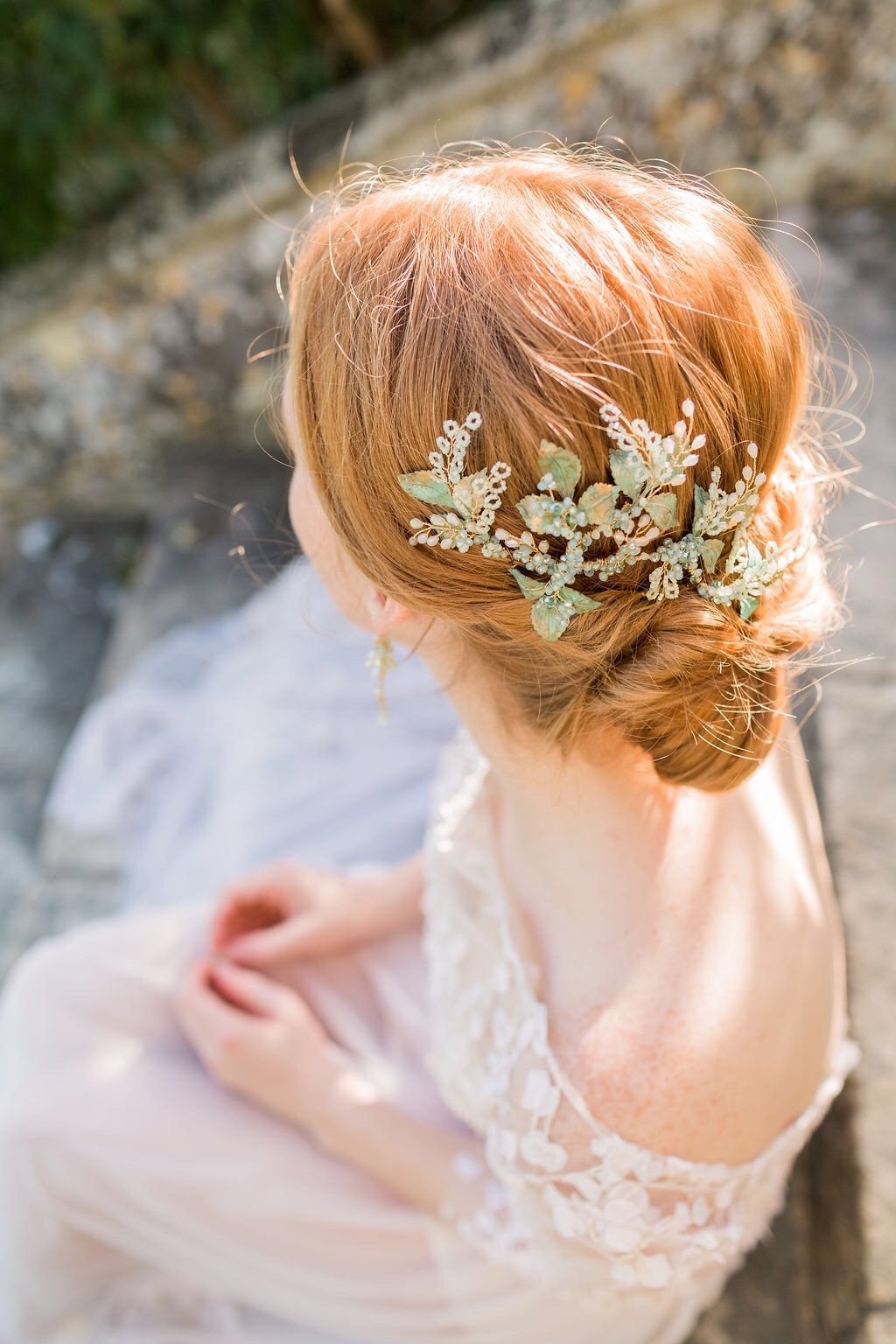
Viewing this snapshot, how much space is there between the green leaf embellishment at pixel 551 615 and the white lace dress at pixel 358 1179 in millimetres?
516

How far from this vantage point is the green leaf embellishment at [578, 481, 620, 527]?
82 cm

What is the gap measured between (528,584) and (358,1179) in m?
1.09

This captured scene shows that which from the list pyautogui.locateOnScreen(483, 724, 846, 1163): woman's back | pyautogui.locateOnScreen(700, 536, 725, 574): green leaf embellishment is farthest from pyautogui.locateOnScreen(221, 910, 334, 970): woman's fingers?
pyautogui.locateOnScreen(700, 536, 725, 574): green leaf embellishment

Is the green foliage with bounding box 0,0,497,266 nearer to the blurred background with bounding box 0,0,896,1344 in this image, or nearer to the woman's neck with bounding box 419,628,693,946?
the blurred background with bounding box 0,0,896,1344

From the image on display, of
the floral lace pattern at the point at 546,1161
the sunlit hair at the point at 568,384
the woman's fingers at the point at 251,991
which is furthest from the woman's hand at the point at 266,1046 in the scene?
the sunlit hair at the point at 568,384

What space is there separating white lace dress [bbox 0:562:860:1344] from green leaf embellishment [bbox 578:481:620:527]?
24.8 inches

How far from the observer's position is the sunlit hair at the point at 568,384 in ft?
2.69

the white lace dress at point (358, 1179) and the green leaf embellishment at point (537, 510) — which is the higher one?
the green leaf embellishment at point (537, 510)

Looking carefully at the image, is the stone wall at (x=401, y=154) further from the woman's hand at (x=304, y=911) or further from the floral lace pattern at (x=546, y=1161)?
the floral lace pattern at (x=546, y=1161)

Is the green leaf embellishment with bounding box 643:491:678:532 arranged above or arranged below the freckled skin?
above

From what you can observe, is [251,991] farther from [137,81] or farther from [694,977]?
[137,81]

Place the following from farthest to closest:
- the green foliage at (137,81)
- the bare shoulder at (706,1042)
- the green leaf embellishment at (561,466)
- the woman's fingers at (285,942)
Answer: the green foliage at (137,81) → the woman's fingers at (285,942) → the bare shoulder at (706,1042) → the green leaf embellishment at (561,466)

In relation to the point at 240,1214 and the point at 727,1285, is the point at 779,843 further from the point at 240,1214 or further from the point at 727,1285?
the point at 240,1214

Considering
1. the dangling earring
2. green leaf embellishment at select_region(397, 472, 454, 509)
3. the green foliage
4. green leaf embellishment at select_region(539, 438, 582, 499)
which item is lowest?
the dangling earring
